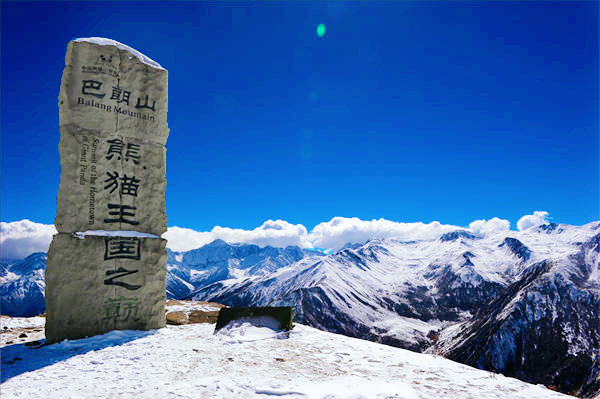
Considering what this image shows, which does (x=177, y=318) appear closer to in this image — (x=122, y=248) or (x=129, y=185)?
(x=122, y=248)

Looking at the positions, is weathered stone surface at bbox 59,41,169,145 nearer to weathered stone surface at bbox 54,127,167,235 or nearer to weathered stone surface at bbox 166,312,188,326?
weathered stone surface at bbox 54,127,167,235

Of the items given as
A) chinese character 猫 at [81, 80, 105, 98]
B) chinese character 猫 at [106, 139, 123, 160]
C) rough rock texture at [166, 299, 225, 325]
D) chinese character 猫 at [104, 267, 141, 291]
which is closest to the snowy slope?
rough rock texture at [166, 299, 225, 325]

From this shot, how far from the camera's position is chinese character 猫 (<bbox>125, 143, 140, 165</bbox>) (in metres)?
13.1

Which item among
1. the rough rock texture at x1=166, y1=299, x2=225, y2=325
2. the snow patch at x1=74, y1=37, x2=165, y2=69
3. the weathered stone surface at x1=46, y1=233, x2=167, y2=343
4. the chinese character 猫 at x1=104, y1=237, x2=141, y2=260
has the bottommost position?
the rough rock texture at x1=166, y1=299, x2=225, y2=325

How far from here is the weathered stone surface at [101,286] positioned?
1147cm

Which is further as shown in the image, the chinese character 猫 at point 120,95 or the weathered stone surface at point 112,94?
the chinese character 猫 at point 120,95

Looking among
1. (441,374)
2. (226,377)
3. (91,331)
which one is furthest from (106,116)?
(441,374)

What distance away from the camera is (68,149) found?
39.5 ft

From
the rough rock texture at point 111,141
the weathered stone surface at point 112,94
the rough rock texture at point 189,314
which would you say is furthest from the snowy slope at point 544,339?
the weathered stone surface at point 112,94

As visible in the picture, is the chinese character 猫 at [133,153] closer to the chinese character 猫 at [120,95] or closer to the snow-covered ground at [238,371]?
the chinese character 猫 at [120,95]

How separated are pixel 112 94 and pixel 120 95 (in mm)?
282

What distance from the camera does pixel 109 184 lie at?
12.7m

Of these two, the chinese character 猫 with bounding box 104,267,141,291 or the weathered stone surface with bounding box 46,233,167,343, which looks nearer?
the weathered stone surface with bounding box 46,233,167,343

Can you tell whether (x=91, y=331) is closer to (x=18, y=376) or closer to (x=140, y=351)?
(x=140, y=351)
